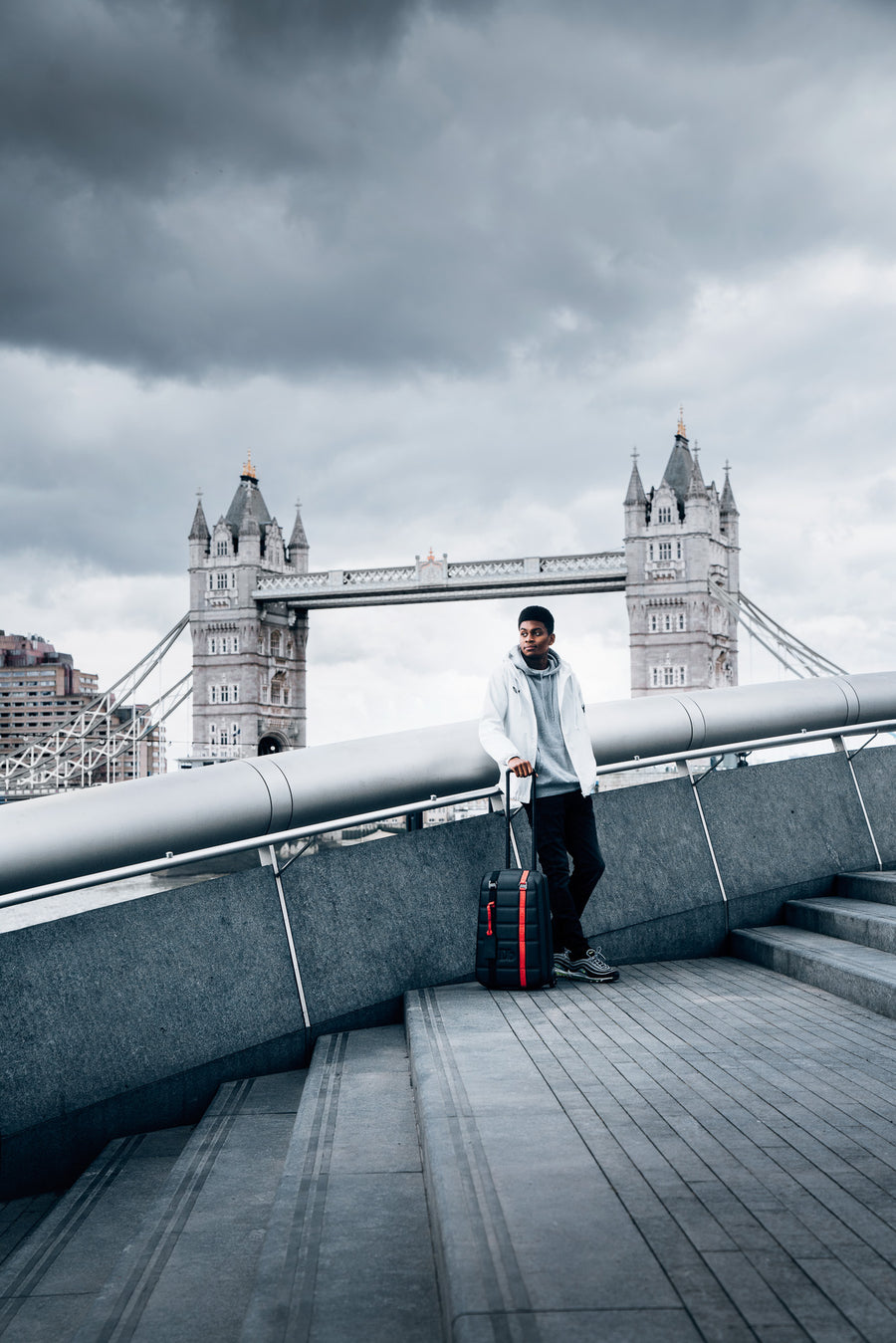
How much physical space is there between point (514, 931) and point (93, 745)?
213ft

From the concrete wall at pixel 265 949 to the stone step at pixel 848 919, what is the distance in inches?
4.9

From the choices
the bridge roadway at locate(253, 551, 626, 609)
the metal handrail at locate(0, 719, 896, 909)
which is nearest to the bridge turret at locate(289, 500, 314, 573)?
the bridge roadway at locate(253, 551, 626, 609)

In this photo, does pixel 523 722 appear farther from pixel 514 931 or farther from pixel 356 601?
pixel 356 601

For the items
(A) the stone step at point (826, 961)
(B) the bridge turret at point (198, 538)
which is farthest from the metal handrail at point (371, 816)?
(B) the bridge turret at point (198, 538)

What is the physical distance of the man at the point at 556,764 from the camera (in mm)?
3537

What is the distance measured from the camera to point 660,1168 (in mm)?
1886

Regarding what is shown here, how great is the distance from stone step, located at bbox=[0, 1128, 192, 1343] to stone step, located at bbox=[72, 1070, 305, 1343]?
81 millimetres

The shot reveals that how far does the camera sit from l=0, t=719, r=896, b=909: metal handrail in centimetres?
276

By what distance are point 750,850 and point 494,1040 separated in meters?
1.93

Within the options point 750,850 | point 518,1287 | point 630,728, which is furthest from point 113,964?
point 750,850

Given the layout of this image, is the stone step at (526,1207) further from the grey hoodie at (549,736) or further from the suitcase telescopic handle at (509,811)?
the grey hoodie at (549,736)

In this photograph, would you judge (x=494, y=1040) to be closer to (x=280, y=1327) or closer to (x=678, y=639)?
(x=280, y=1327)

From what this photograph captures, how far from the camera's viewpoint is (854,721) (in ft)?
15.9

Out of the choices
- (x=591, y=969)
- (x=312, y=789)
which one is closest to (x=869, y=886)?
(x=591, y=969)
